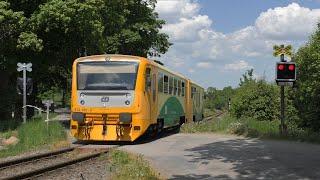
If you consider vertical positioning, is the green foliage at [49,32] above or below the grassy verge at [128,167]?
above

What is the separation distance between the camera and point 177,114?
29.7 metres

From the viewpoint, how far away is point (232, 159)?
15.6 meters

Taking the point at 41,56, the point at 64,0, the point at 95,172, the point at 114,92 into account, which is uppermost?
the point at 64,0

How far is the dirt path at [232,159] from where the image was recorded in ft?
42.4

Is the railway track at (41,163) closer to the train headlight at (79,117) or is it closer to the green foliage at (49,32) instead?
the train headlight at (79,117)

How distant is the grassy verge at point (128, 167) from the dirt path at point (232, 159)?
0.44m

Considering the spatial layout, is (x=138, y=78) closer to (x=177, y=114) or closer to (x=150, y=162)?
(x=150, y=162)

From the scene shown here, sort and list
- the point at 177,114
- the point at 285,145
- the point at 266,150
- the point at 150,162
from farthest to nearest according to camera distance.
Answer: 1. the point at 177,114
2. the point at 285,145
3. the point at 266,150
4. the point at 150,162

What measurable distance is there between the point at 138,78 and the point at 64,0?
11157 millimetres

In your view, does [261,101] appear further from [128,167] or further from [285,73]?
[128,167]

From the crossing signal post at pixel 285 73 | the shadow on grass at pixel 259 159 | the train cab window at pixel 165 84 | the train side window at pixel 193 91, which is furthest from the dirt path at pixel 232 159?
the train side window at pixel 193 91

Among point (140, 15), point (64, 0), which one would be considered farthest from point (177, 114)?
point (140, 15)

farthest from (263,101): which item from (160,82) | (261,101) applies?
(160,82)

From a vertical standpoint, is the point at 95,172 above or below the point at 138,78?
below
